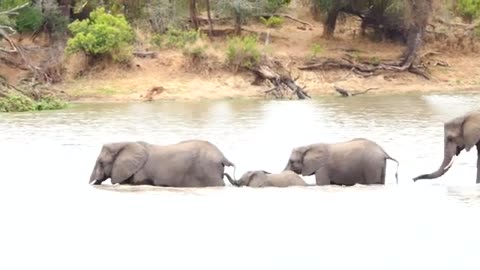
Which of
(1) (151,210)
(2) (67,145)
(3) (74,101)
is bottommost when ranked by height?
(3) (74,101)

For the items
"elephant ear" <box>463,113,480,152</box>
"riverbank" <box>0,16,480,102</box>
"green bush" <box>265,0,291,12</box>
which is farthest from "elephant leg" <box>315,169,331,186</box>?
"green bush" <box>265,0,291,12</box>

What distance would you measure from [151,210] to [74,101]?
A: 23.3 metres

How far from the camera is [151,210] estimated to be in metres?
15.1

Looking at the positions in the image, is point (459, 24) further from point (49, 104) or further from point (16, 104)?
point (16, 104)

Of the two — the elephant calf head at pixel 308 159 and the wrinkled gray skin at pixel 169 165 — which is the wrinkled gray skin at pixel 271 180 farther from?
the wrinkled gray skin at pixel 169 165

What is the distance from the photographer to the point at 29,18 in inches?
1668

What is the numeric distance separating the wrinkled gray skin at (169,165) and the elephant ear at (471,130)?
10.8 feet

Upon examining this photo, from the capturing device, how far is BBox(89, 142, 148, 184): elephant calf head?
16750 mm

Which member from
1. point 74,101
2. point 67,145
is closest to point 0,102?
point 74,101

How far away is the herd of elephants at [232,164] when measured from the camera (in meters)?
16.7

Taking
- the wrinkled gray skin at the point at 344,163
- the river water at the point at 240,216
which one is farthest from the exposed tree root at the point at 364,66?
the wrinkled gray skin at the point at 344,163

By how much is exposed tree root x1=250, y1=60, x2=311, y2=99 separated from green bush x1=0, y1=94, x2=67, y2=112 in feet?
25.0

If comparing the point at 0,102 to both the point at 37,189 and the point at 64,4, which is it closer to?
the point at 64,4

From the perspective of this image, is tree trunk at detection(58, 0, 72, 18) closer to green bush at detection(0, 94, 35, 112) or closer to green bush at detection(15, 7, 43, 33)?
green bush at detection(15, 7, 43, 33)
